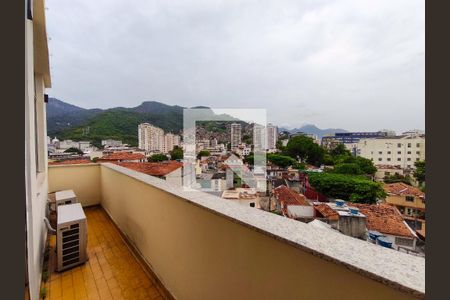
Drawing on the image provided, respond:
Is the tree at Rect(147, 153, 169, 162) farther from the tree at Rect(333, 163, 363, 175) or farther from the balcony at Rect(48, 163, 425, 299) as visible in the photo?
the tree at Rect(333, 163, 363, 175)

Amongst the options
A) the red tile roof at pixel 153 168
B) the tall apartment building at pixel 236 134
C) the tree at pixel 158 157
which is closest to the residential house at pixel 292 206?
the tall apartment building at pixel 236 134

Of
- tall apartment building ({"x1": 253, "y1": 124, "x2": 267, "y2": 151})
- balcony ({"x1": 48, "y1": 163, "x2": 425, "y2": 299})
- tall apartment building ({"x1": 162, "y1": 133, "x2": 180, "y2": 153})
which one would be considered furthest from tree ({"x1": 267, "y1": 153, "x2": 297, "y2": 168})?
balcony ({"x1": 48, "y1": 163, "x2": 425, "y2": 299})

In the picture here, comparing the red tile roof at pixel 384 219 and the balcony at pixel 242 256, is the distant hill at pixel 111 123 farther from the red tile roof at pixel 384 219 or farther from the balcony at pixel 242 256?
the red tile roof at pixel 384 219

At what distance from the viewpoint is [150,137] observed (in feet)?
24.1

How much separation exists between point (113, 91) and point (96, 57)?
5.11 metres

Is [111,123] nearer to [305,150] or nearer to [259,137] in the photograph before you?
[259,137]

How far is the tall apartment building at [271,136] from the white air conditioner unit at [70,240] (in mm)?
3429

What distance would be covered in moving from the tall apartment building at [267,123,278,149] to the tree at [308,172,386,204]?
1.18 meters

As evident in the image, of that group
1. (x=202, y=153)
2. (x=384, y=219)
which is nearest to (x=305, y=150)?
(x=202, y=153)

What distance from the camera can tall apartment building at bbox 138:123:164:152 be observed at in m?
6.88

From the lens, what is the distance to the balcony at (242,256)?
57 centimetres

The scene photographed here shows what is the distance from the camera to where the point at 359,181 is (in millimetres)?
3213

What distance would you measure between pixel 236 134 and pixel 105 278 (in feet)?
10.1

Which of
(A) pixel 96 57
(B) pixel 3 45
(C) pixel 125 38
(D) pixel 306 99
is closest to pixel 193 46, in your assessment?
(C) pixel 125 38
